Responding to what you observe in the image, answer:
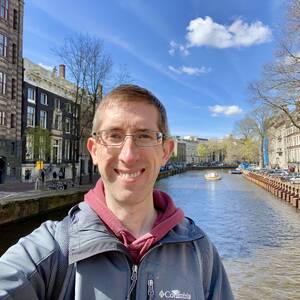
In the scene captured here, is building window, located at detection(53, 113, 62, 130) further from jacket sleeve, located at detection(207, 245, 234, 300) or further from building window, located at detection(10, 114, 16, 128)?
jacket sleeve, located at detection(207, 245, 234, 300)

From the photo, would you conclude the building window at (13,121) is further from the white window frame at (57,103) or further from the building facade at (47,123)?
the white window frame at (57,103)

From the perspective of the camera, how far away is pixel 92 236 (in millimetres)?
1647

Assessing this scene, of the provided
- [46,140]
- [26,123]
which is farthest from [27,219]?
[26,123]

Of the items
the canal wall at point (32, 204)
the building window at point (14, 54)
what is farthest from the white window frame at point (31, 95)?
the canal wall at point (32, 204)

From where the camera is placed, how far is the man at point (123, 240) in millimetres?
1543

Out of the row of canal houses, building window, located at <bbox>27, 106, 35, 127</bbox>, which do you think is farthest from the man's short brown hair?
building window, located at <bbox>27, 106, 35, 127</bbox>

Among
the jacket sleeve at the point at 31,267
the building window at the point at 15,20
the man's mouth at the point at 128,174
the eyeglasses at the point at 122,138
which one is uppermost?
the building window at the point at 15,20

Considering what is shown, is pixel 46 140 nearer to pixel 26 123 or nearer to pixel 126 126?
pixel 26 123

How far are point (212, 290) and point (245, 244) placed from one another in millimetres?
14891

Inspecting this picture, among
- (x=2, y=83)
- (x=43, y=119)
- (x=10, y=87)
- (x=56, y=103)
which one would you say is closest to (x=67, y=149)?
(x=56, y=103)

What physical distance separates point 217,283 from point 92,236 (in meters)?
0.71

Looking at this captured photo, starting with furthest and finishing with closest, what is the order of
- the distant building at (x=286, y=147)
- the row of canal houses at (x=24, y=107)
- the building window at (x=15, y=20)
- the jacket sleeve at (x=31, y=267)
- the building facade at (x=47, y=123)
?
the distant building at (x=286, y=147) < the building facade at (x=47, y=123) < the building window at (x=15, y=20) < the row of canal houses at (x=24, y=107) < the jacket sleeve at (x=31, y=267)

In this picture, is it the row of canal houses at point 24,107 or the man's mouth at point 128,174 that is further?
the row of canal houses at point 24,107

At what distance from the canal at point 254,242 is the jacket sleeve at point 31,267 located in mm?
8941
